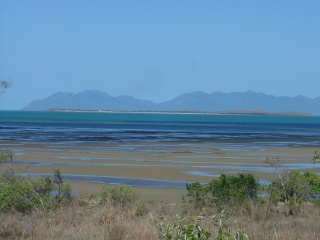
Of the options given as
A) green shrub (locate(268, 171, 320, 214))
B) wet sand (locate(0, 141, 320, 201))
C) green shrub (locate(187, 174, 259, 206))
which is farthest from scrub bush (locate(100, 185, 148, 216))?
wet sand (locate(0, 141, 320, 201))

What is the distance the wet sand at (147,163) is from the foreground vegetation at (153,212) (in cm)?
506

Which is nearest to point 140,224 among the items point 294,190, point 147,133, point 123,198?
point 123,198

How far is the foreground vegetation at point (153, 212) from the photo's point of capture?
31.2 feet

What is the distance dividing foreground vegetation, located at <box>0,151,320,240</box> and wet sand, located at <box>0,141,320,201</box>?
5060mm

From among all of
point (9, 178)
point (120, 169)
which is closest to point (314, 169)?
point (120, 169)

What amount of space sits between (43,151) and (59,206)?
97.3 ft

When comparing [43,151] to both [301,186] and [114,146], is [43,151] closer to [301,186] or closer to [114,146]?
[114,146]

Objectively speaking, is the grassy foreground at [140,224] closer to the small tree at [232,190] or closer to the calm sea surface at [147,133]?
the small tree at [232,190]

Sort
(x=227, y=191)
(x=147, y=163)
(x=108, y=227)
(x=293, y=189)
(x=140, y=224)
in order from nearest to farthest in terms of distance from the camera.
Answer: (x=108, y=227) → (x=140, y=224) → (x=293, y=189) → (x=227, y=191) → (x=147, y=163)

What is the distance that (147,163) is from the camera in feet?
118

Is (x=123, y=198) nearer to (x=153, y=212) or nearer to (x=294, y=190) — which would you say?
(x=153, y=212)

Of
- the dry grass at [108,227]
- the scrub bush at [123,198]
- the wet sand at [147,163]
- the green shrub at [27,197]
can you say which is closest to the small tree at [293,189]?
the dry grass at [108,227]

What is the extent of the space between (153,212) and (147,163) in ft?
67.4

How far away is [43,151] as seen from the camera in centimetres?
4403
